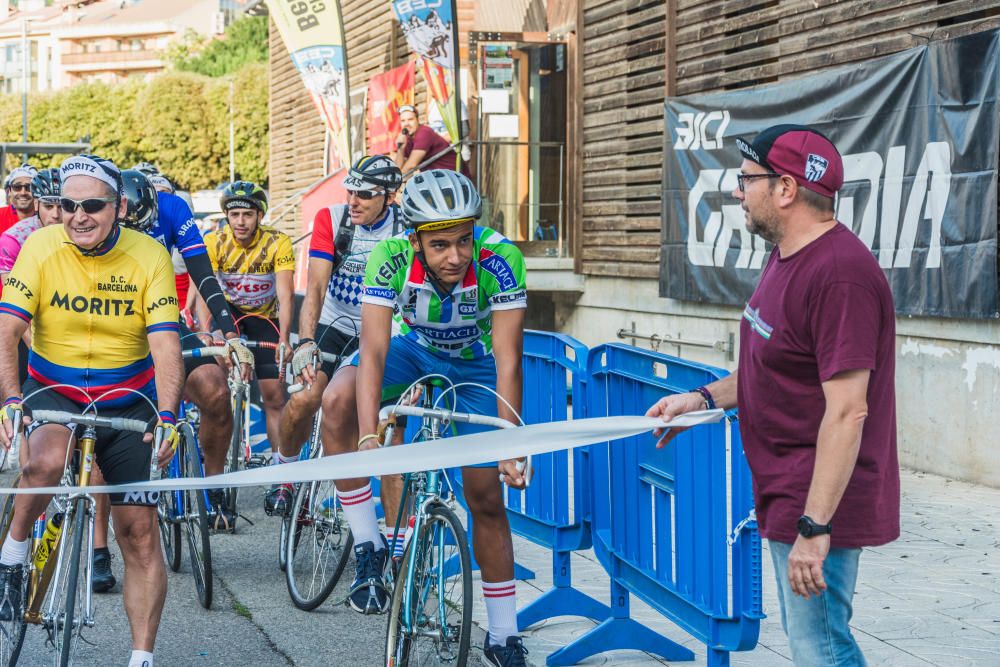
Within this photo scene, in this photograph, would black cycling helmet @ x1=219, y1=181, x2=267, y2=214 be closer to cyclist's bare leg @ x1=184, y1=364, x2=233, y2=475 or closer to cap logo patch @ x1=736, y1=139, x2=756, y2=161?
cyclist's bare leg @ x1=184, y1=364, x2=233, y2=475

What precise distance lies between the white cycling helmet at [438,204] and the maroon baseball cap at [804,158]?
66.0 inches

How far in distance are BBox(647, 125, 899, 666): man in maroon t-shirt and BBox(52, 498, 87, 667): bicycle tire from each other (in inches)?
103

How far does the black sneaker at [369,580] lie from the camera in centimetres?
648

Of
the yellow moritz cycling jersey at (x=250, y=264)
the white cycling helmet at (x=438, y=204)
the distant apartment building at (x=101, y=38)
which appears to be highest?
the distant apartment building at (x=101, y=38)

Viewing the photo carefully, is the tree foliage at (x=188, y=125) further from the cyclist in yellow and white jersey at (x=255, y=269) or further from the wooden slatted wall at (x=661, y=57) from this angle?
the cyclist in yellow and white jersey at (x=255, y=269)

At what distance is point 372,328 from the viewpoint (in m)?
5.32

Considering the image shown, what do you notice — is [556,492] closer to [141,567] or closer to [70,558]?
[141,567]

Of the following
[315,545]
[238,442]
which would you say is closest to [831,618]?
[315,545]

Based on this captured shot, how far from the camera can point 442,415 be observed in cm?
505

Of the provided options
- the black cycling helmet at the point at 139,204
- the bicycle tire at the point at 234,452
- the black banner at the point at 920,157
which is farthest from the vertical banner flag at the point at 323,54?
the black cycling helmet at the point at 139,204

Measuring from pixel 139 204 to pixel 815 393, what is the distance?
4.90 metres

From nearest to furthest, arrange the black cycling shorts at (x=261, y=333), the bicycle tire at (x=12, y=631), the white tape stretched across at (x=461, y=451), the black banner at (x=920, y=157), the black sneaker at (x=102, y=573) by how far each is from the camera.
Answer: the white tape stretched across at (x=461, y=451), the bicycle tire at (x=12, y=631), the black sneaker at (x=102, y=573), the black banner at (x=920, y=157), the black cycling shorts at (x=261, y=333)

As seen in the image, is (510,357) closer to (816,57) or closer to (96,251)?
(96,251)

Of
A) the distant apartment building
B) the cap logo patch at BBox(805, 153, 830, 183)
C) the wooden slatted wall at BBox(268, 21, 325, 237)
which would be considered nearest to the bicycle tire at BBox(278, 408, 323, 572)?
the cap logo patch at BBox(805, 153, 830, 183)
